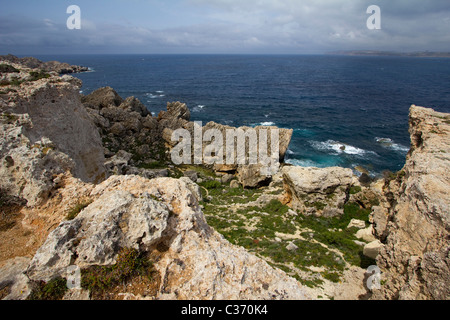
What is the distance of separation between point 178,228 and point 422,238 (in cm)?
1274

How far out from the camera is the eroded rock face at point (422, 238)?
407 inches

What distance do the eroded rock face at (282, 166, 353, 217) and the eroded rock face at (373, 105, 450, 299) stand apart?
392 inches

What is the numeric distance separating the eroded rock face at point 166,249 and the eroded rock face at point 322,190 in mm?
19026

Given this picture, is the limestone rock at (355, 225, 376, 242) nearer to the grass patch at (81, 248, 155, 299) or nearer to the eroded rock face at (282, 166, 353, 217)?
the eroded rock face at (282, 166, 353, 217)

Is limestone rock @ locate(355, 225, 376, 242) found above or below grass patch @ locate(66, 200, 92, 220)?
below

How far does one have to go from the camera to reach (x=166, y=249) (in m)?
8.92

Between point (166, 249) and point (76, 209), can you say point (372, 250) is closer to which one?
point (166, 249)

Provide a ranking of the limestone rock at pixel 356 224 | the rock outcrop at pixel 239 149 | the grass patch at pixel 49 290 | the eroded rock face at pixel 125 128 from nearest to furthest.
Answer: the grass patch at pixel 49 290, the limestone rock at pixel 356 224, the rock outcrop at pixel 239 149, the eroded rock face at pixel 125 128

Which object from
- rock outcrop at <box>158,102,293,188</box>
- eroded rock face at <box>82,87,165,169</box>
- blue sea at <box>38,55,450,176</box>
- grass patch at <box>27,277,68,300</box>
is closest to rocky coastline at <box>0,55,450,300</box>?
grass patch at <box>27,277,68,300</box>

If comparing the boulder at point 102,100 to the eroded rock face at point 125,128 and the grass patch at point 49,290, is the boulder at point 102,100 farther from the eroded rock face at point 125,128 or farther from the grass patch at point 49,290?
the grass patch at point 49,290

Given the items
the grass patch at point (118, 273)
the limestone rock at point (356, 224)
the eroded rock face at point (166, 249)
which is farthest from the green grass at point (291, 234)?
the grass patch at point (118, 273)

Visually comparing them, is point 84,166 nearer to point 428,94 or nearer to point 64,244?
point 64,244

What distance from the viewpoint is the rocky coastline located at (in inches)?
311

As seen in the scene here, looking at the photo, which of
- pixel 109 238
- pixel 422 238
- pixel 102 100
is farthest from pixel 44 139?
pixel 102 100
